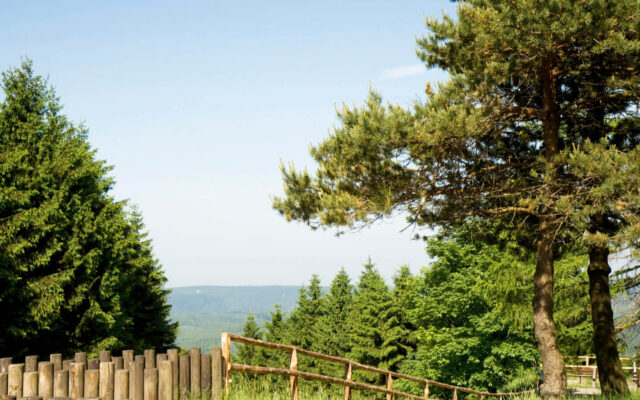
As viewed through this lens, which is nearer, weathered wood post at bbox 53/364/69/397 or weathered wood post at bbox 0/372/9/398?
weathered wood post at bbox 53/364/69/397

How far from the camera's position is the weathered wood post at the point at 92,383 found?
24.1ft

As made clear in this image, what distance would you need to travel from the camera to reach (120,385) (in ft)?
24.1

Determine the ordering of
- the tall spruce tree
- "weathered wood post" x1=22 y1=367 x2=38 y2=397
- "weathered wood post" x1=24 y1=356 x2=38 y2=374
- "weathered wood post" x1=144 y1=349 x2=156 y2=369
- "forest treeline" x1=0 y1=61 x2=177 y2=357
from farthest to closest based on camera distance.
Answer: "forest treeline" x1=0 y1=61 x2=177 y2=357, the tall spruce tree, "weathered wood post" x1=24 y1=356 x2=38 y2=374, "weathered wood post" x1=144 y1=349 x2=156 y2=369, "weathered wood post" x1=22 y1=367 x2=38 y2=397

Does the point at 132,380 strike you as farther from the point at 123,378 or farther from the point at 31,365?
the point at 31,365

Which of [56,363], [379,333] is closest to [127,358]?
[56,363]

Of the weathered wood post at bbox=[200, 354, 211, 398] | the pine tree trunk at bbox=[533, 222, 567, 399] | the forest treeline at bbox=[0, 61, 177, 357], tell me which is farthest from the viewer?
the forest treeline at bbox=[0, 61, 177, 357]

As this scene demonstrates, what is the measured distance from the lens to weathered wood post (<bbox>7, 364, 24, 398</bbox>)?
7.78 metres

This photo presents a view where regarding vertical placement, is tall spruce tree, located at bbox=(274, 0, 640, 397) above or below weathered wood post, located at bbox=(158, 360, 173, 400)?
above

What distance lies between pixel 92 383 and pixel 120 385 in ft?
1.28

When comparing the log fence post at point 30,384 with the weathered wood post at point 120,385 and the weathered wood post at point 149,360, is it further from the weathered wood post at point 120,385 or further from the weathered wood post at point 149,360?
the weathered wood post at point 149,360

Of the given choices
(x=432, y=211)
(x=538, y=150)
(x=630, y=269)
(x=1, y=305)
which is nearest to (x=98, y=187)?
(x=1, y=305)

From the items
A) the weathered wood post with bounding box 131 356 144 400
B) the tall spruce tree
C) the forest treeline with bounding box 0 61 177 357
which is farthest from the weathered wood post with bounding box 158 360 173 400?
the forest treeline with bounding box 0 61 177 357

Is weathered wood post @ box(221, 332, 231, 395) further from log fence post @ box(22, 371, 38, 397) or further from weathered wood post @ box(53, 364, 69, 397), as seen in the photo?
log fence post @ box(22, 371, 38, 397)

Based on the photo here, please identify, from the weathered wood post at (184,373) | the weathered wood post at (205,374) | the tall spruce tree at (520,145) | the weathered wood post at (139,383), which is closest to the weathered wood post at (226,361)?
the weathered wood post at (205,374)
